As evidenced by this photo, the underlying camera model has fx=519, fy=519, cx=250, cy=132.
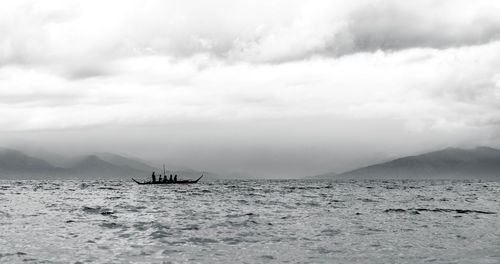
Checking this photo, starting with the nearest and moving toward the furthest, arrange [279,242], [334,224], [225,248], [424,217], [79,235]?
[225,248] → [279,242] → [79,235] → [334,224] → [424,217]

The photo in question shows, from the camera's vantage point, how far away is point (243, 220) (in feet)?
124

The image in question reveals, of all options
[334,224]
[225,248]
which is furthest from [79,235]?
[334,224]

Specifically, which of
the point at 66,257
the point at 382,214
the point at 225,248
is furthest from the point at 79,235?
the point at 382,214

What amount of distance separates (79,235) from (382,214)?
1007 inches

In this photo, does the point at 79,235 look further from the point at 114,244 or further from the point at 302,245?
the point at 302,245

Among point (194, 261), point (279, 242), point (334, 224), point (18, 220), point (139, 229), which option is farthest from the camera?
point (18, 220)

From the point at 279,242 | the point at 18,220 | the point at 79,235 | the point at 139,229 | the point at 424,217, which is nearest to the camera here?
the point at 279,242

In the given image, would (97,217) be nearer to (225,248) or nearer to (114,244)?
(114,244)

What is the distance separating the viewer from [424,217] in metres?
41.6

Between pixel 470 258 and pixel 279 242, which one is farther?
pixel 279 242

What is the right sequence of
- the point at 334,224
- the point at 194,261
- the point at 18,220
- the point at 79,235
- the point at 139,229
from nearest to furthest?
the point at 194,261, the point at 79,235, the point at 139,229, the point at 334,224, the point at 18,220

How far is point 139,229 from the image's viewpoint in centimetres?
3164

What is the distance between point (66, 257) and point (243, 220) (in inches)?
690

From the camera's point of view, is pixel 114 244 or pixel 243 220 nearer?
pixel 114 244
